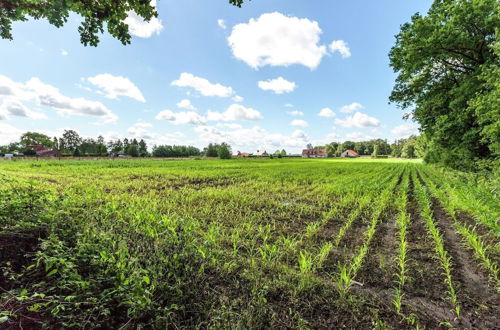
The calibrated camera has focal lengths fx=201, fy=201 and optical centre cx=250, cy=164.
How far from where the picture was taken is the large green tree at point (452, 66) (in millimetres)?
12023

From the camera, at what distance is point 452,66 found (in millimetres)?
14695

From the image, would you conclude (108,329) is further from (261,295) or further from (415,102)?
(415,102)

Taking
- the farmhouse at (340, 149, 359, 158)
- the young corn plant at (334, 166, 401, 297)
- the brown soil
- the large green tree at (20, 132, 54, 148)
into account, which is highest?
the large green tree at (20, 132, 54, 148)

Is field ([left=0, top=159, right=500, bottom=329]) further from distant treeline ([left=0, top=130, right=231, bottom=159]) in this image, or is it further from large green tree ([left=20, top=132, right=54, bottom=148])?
large green tree ([left=20, top=132, right=54, bottom=148])

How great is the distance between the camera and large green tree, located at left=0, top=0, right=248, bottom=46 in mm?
3827

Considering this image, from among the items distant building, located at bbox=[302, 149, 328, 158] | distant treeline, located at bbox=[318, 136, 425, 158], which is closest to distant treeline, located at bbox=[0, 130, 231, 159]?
distant building, located at bbox=[302, 149, 328, 158]

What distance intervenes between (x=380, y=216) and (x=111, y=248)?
26.0 feet

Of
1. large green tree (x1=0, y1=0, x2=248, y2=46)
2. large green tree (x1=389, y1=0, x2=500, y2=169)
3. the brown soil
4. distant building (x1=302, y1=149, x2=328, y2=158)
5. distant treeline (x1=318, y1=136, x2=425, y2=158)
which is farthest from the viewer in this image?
distant building (x1=302, y1=149, x2=328, y2=158)

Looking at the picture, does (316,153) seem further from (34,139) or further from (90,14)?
(34,139)

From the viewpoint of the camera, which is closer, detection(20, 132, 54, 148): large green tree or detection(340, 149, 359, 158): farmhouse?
detection(20, 132, 54, 148): large green tree

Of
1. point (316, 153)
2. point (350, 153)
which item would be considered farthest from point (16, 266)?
point (350, 153)

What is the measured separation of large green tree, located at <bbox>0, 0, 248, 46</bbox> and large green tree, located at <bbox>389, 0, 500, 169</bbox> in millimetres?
14463

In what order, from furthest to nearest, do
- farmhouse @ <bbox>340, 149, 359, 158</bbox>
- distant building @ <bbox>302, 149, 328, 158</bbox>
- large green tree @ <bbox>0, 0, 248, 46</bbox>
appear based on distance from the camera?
distant building @ <bbox>302, 149, 328, 158</bbox> < farmhouse @ <bbox>340, 149, 359, 158</bbox> < large green tree @ <bbox>0, 0, 248, 46</bbox>

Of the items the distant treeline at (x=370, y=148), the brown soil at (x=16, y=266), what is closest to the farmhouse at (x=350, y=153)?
the distant treeline at (x=370, y=148)
